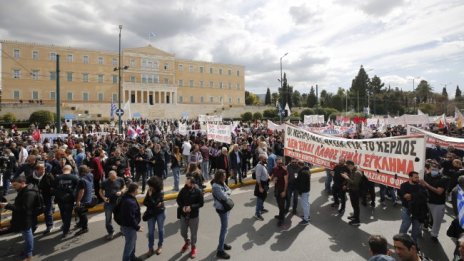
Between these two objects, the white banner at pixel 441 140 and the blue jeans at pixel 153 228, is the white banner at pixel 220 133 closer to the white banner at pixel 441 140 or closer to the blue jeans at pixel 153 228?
the white banner at pixel 441 140

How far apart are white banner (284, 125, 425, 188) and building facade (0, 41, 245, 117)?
62.2 metres

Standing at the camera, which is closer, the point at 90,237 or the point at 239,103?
the point at 90,237

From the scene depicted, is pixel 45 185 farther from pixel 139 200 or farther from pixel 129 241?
pixel 129 241

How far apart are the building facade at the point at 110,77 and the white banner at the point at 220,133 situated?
55.8m

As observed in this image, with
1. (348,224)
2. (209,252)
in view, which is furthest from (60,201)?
(348,224)

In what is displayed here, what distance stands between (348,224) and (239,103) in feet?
266

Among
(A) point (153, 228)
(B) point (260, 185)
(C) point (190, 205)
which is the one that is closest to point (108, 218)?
(A) point (153, 228)

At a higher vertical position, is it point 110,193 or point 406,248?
point 406,248

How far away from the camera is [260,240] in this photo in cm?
675

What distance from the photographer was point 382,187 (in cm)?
949

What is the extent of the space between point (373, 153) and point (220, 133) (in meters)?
8.14

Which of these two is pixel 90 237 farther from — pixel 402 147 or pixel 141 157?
pixel 402 147

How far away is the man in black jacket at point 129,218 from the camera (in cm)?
536


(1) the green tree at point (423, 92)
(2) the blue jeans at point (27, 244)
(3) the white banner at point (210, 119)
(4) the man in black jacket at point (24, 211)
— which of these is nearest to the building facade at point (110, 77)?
(3) the white banner at point (210, 119)
